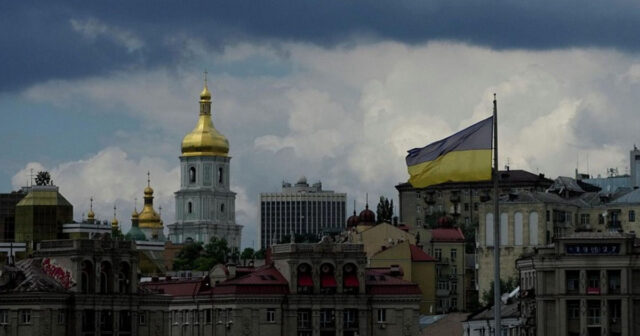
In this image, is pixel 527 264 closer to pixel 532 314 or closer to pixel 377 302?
pixel 532 314

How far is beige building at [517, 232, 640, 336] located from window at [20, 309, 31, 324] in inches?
1450

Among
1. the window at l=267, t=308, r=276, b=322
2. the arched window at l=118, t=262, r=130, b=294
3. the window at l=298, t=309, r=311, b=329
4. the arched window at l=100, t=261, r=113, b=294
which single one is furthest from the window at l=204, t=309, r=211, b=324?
the arched window at l=100, t=261, r=113, b=294

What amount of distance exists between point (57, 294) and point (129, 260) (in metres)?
9.22

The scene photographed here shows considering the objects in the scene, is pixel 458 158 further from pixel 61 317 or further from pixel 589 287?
pixel 61 317

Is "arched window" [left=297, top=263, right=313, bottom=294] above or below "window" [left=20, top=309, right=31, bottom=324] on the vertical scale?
above

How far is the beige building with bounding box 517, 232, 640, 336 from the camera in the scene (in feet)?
463

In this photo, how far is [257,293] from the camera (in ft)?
570

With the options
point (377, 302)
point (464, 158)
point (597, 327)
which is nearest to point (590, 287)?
point (597, 327)

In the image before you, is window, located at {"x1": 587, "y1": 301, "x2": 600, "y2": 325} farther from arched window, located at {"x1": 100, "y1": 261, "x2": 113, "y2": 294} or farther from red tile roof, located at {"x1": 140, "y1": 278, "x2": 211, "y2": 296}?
red tile roof, located at {"x1": 140, "y1": 278, "x2": 211, "y2": 296}

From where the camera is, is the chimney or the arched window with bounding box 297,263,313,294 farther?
the chimney

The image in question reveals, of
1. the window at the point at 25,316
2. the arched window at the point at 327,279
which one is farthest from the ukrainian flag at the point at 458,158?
A: the arched window at the point at 327,279

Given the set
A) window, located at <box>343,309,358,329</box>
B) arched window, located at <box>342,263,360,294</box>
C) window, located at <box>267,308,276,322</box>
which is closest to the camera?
window, located at <box>267,308,276,322</box>

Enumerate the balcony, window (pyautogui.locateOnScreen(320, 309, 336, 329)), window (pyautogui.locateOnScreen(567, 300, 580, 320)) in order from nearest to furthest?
window (pyautogui.locateOnScreen(567, 300, 580, 320)) < the balcony < window (pyautogui.locateOnScreen(320, 309, 336, 329))

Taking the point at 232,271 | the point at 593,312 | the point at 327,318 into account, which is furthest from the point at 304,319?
the point at 593,312
